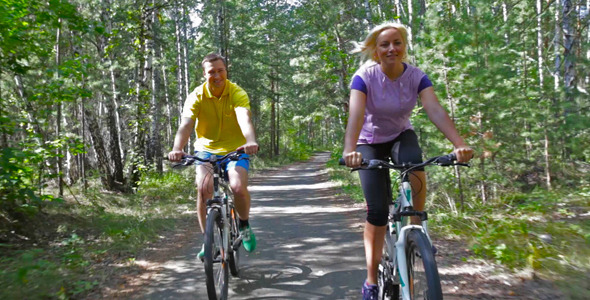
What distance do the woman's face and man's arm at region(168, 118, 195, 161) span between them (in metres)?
1.94

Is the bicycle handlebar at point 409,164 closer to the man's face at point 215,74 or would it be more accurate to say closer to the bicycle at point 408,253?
the bicycle at point 408,253

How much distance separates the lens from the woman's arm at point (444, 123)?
2383 millimetres

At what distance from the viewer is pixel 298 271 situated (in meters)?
4.18

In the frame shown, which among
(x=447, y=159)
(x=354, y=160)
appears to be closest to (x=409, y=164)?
(x=447, y=159)

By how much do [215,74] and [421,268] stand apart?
104 inches

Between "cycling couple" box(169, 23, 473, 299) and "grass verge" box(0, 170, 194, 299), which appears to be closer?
"cycling couple" box(169, 23, 473, 299)

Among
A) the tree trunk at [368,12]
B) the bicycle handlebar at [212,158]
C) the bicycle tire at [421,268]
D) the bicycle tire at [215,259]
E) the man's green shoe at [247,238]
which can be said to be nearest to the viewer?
the bicycle tire at [421,268]

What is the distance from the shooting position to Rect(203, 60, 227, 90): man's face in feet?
12.3

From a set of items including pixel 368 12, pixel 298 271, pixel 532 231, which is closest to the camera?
pixel 298 271

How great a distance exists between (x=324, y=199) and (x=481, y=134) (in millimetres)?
4573

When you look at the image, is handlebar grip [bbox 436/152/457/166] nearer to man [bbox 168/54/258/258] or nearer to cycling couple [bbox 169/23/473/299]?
cycling couple [bbox 169/23/473/299]

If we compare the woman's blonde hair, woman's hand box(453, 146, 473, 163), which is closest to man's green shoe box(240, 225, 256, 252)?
the woman's blonde hair

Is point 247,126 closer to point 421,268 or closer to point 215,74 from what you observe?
point 215,74

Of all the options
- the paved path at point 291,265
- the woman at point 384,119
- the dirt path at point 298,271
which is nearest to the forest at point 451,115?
the dirt path at point 298,271
